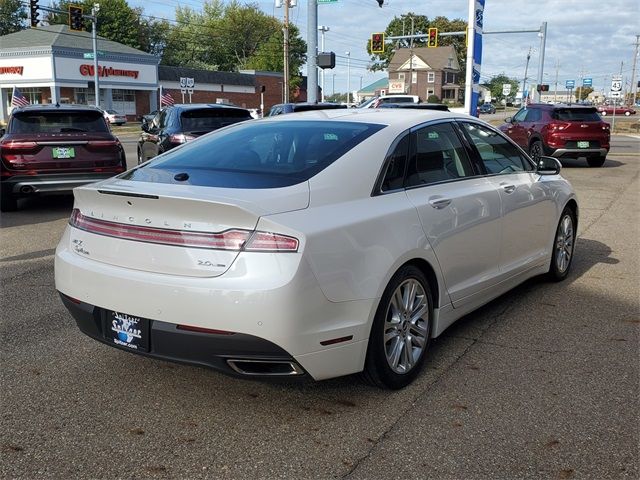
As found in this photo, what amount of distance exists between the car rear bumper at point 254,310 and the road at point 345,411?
0.31 metres

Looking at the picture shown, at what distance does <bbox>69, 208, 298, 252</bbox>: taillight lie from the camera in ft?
10.1

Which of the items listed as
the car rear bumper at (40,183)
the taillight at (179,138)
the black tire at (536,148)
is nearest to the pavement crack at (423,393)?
the car rear bumper at (40,183)

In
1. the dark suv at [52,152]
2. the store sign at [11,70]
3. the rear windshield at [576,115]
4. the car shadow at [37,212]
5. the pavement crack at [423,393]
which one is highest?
the store sign at [11,70]

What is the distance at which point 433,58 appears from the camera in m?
103

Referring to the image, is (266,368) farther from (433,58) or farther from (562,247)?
(433,58)

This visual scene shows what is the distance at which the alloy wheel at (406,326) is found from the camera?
369 cm

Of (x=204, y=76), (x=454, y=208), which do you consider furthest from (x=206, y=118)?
(x=204, y=76)

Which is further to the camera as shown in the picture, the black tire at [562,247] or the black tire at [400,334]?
the black tire at [562,247]

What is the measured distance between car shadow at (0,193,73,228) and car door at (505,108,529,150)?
12.7 metres

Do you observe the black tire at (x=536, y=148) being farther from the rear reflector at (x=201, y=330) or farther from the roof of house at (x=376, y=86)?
the roof of house at (x=376, y=86)

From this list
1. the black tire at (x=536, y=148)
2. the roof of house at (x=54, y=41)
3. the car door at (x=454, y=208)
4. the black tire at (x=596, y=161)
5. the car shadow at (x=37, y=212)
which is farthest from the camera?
the roof of house at (x=54, y=41)

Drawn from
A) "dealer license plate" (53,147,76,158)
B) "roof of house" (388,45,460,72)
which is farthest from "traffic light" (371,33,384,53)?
"roof of house" (388,45,460,72)

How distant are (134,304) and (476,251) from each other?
236cm

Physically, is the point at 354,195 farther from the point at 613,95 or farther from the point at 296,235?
the point at 613,95
